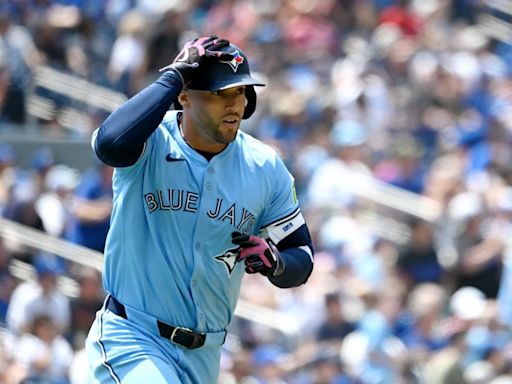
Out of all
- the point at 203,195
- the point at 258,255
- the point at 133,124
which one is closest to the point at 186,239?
the point at 203,195

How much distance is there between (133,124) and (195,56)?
0.39 m

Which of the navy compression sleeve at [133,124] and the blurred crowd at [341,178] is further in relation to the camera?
the blurred crowd at [341,178]

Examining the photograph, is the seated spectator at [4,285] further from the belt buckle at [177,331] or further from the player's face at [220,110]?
the player's face at [220,110]

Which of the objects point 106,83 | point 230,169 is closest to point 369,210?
point 106,83

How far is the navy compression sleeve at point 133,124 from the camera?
5457mm

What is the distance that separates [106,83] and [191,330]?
9.26m

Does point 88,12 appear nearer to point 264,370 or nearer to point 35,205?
point 35,205

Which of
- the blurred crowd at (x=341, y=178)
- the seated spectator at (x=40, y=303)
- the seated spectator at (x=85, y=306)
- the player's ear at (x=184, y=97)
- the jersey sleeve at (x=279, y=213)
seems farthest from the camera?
the seated spectator at (x=85, y=306)

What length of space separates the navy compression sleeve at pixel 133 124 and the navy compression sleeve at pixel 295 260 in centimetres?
76

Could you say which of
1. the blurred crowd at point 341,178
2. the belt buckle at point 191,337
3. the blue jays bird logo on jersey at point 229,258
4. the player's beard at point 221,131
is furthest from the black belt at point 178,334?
the blurred crowd at point 341,178

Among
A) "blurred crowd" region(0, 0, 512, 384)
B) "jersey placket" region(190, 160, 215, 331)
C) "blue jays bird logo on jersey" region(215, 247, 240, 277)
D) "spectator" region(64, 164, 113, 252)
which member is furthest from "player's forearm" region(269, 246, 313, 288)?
"spectator" region(64, 164, 113, 252)

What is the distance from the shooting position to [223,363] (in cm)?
1054

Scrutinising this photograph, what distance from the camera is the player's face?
5.71 m

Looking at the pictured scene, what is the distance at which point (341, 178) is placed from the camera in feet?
42.3
